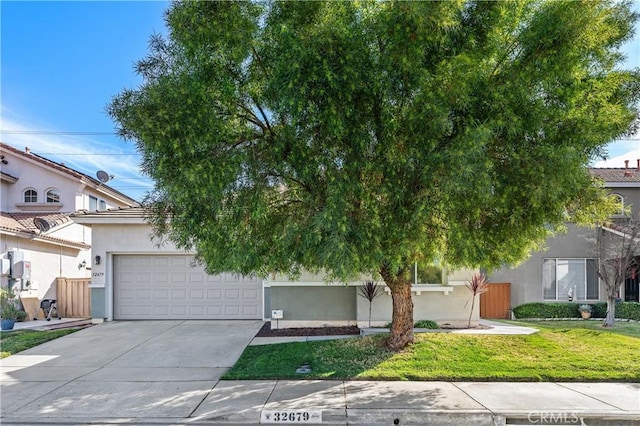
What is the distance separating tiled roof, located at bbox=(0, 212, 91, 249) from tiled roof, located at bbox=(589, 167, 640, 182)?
22.8m

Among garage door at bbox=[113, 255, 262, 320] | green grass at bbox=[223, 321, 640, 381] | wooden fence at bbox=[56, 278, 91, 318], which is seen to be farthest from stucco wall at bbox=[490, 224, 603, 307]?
wooden fence at bbox=[56, 278, 91, 318]

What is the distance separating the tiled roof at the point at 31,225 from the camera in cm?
1404

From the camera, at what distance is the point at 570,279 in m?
16.3

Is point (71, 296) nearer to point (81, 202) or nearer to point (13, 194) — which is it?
point (81, 202)

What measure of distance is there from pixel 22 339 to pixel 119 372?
188 inches

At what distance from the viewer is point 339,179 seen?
5750 mm

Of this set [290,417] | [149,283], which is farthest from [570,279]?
[149,283]

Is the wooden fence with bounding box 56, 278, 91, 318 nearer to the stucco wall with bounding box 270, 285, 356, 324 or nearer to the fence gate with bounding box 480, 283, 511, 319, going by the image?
the stucco wall with bounding box 270, 285, 356, 324

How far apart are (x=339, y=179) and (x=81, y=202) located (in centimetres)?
1867

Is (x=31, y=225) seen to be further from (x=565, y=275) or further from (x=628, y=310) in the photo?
(x=628, y=310)

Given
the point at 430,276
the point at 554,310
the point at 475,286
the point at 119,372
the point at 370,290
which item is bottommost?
the point at 554,310

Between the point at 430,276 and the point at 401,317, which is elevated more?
the point at 430,276

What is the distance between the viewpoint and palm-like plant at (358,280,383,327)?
428 inches

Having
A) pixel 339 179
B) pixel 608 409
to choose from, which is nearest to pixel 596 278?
pixel 608 409
